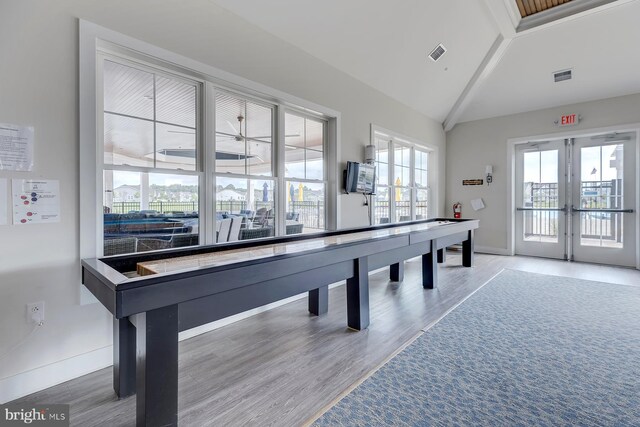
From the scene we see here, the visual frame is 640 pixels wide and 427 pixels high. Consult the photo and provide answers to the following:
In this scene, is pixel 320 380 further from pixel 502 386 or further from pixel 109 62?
pixel 109 62

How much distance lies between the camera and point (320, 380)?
6.43 ft

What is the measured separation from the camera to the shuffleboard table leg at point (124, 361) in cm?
183

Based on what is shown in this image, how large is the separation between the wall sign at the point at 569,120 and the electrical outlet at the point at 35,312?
7.25 meters

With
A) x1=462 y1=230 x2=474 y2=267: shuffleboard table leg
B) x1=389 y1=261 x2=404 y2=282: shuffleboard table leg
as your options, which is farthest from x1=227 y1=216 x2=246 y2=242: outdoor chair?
x1=462 y1=230 x2=474 y2=267: shuffleboard table leg

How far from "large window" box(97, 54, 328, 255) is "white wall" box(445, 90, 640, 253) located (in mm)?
4356

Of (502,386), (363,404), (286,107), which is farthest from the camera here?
(286,107)

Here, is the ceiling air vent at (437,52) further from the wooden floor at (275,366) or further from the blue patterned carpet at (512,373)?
the blue patterned carpet at (512,373)

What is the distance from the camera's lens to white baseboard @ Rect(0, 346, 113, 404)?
180 cm

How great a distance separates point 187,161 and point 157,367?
1762 mm

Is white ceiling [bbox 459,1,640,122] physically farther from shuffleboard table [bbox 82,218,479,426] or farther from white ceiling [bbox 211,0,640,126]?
shuffleboard table [bbox 82,218,479,426]

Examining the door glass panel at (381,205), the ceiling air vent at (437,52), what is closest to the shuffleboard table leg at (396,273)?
the door glass panel at (381,205)

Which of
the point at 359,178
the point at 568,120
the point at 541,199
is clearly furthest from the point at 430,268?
the point at 568,120

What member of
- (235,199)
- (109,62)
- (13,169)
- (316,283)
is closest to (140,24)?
(109,62)

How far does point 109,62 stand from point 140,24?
14.2 inches
